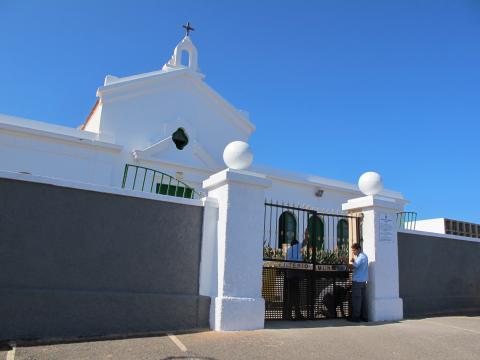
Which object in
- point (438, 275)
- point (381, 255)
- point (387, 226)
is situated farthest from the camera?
point (438, 275)

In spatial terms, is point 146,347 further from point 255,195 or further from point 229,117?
point 229,117

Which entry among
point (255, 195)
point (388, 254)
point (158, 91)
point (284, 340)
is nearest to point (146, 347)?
point (284, 340)

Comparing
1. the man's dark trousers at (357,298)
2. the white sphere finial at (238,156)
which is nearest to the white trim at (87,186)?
the white sphere finial at (238,156)

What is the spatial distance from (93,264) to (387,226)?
603cm

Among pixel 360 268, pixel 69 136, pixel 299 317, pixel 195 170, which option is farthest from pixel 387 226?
pixel 69 136

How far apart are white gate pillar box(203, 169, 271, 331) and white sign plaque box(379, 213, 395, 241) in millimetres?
3020

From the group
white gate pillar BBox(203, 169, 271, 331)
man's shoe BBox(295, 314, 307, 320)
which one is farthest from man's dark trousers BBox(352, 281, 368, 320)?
white gate pillar BBox(203, 169, 271, 331)

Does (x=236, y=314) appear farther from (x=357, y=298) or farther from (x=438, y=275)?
(x=438, y=275)

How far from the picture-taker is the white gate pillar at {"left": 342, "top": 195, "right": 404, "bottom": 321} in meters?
8.73

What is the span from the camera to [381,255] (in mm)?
8938

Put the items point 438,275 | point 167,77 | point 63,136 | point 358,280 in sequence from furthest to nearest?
1. point 167,77
2. point 63,136
3. point 438,275
4. point 358,280

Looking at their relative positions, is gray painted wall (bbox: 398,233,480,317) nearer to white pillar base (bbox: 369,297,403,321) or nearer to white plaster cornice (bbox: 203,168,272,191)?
white pillar base (bbox: 369,297,403,321)

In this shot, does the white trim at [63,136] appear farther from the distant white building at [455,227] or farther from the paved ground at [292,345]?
the distant white building at [455,227]

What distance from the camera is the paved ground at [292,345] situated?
5.31 meters
